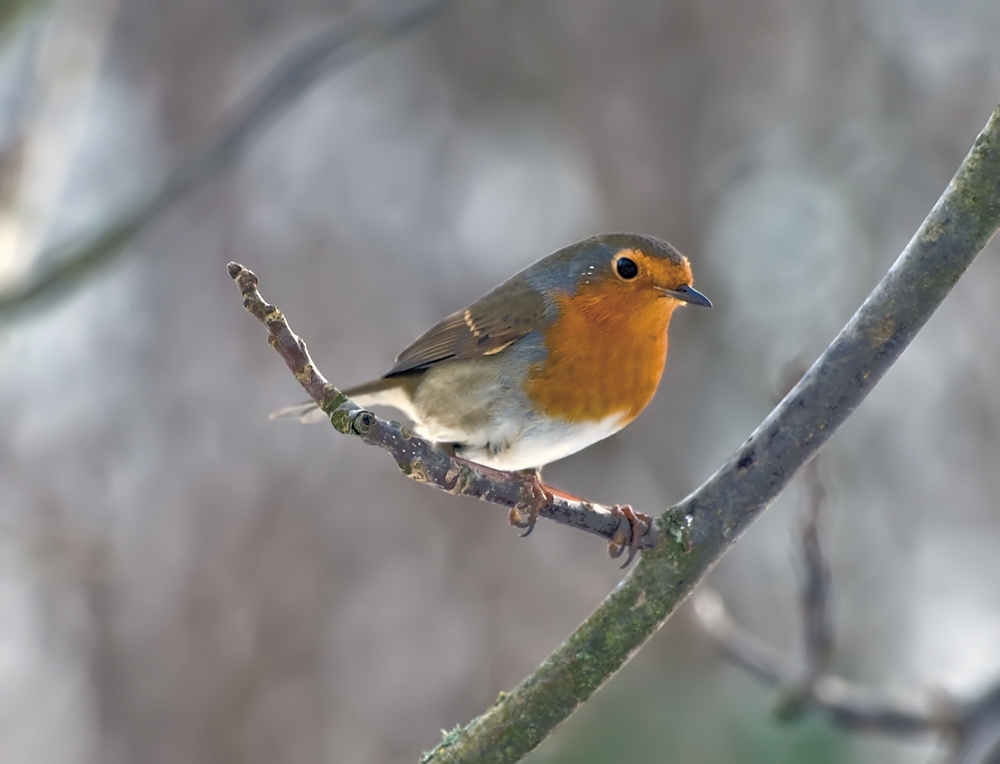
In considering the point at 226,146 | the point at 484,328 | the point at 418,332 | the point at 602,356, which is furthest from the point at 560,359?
the point at 418,332

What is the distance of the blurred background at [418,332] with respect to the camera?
20.4 feet

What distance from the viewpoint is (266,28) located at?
7500 millimetres

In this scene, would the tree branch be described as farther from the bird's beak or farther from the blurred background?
the blurred background

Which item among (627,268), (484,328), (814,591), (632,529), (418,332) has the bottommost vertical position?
(814,591)

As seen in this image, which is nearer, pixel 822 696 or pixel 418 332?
pixel 822 696

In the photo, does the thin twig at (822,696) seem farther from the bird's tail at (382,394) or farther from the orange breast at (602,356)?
the bird's tail at (382,394)

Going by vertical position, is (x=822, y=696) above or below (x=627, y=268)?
below

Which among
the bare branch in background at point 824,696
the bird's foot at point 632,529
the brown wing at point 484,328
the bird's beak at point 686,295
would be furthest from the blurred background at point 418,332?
the bird's foot at point 632,529

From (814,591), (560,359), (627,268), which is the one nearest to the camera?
(814,591)

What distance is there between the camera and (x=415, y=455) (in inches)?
74.7

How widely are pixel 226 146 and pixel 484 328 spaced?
45.2 inches

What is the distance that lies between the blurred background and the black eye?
3.23 m

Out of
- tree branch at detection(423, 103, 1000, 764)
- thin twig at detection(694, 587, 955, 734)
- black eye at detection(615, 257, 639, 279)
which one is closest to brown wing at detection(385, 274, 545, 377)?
black eye at detection(615, 257, 639, 279)

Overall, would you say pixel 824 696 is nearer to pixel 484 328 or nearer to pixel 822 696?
pixel 822 696
